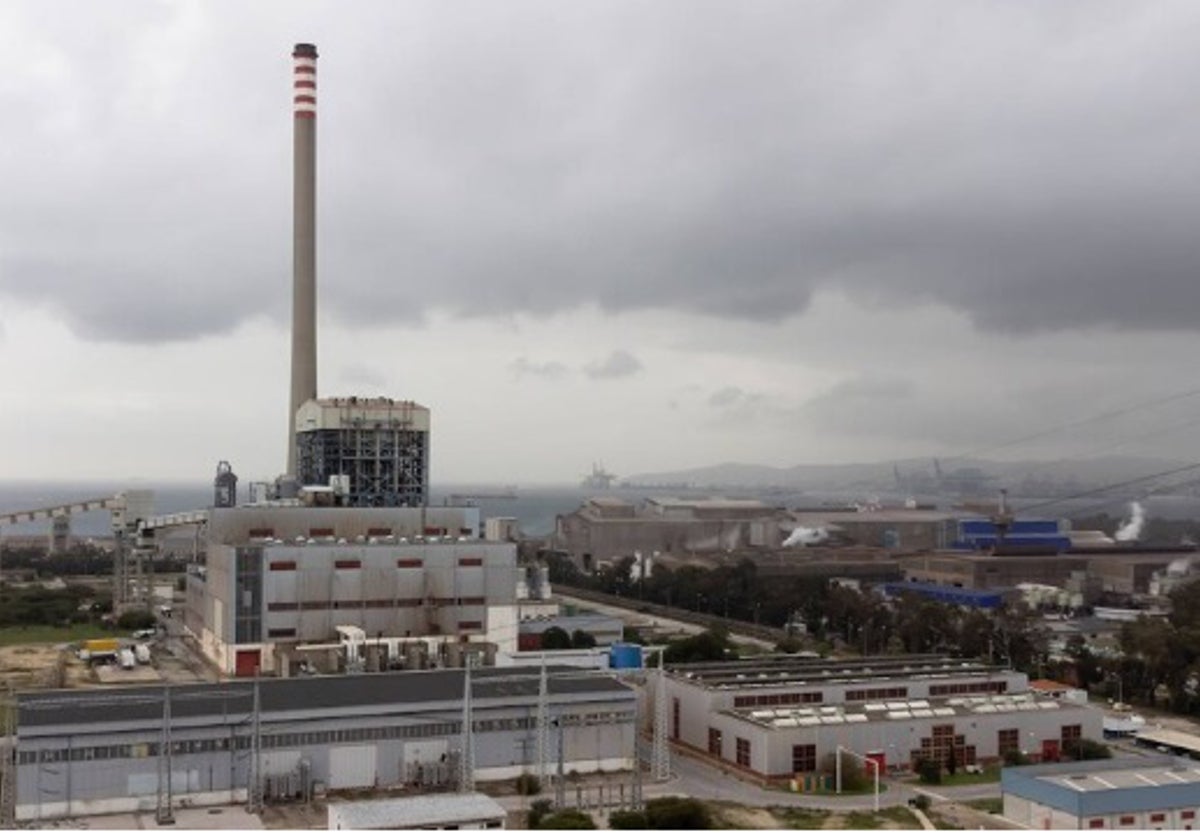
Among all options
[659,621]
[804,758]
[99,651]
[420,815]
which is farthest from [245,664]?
[659,621]

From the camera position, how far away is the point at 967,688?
52.3 ft

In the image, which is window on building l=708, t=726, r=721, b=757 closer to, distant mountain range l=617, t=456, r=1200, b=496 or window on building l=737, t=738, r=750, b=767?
window on building l=737, t=738, r=750, b=767

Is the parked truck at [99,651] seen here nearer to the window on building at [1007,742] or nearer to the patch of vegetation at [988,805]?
the window on building at [1007,742]

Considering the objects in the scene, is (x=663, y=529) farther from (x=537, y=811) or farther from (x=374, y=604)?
(x=537, y=811)

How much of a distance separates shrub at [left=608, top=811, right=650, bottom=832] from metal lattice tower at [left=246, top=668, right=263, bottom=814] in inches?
127

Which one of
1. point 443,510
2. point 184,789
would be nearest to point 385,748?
point 184,789

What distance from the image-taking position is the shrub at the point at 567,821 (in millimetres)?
10516

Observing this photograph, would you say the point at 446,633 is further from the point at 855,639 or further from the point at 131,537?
the point at 131,537

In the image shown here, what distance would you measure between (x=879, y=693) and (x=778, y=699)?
4.32ft

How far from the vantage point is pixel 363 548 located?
18984mm

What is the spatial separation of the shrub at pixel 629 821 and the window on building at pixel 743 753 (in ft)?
8.39

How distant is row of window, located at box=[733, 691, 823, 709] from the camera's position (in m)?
14.7

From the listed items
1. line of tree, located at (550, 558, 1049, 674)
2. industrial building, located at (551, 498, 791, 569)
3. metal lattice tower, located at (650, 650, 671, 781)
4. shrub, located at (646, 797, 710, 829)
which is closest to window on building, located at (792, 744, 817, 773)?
metal lattice tower, located at (650, 650, 671, 781)

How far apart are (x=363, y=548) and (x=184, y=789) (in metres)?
7.25
